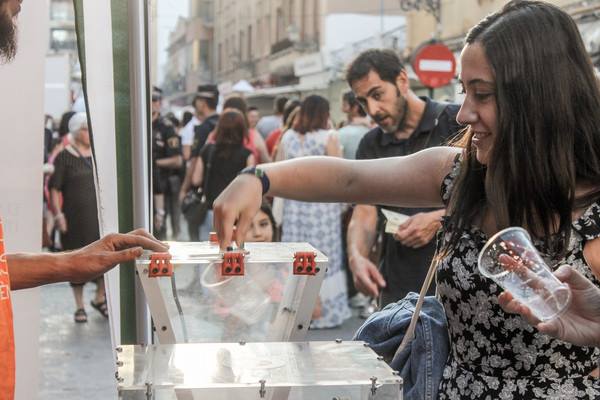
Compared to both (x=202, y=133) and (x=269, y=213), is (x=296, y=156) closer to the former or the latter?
(x=269, y=213)

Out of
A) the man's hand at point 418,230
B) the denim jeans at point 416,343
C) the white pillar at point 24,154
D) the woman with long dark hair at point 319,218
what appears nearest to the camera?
the denim jeans at point 416,343

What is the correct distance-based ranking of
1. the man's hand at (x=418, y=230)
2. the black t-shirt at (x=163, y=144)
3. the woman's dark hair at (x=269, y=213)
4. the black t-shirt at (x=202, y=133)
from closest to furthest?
the man's hand at (x=418, y=230) < the woman's dark hair at (x=269, y=213) < the black t-shirt at (x=202, y=133) < the black t-shirt at (x=163, y=144)

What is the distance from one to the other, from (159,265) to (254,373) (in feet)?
1.56

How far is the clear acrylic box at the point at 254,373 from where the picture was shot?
159cm

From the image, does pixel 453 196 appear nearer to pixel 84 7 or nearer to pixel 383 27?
pixel 84 7

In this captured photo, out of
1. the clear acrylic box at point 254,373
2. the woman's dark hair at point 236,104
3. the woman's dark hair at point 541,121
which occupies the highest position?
the woman's dark hair at point 541,121

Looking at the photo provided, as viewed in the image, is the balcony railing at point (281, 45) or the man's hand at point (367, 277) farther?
the balcony railing at point (281, 45)

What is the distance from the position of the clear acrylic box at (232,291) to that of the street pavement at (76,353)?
110 inches

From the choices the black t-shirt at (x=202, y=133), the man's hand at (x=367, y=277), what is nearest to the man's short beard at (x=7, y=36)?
the man's hand at (x=367, y=277)

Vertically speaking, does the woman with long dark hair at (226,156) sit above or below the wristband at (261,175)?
below

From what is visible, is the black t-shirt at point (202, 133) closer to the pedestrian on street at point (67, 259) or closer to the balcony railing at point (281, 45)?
the pedestrian on street at point (67, 259)

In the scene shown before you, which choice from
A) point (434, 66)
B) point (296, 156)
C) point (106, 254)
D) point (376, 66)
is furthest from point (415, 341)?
point (434, 66)

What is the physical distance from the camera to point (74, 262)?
2.15 metres

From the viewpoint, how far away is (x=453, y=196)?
6.89 feet
